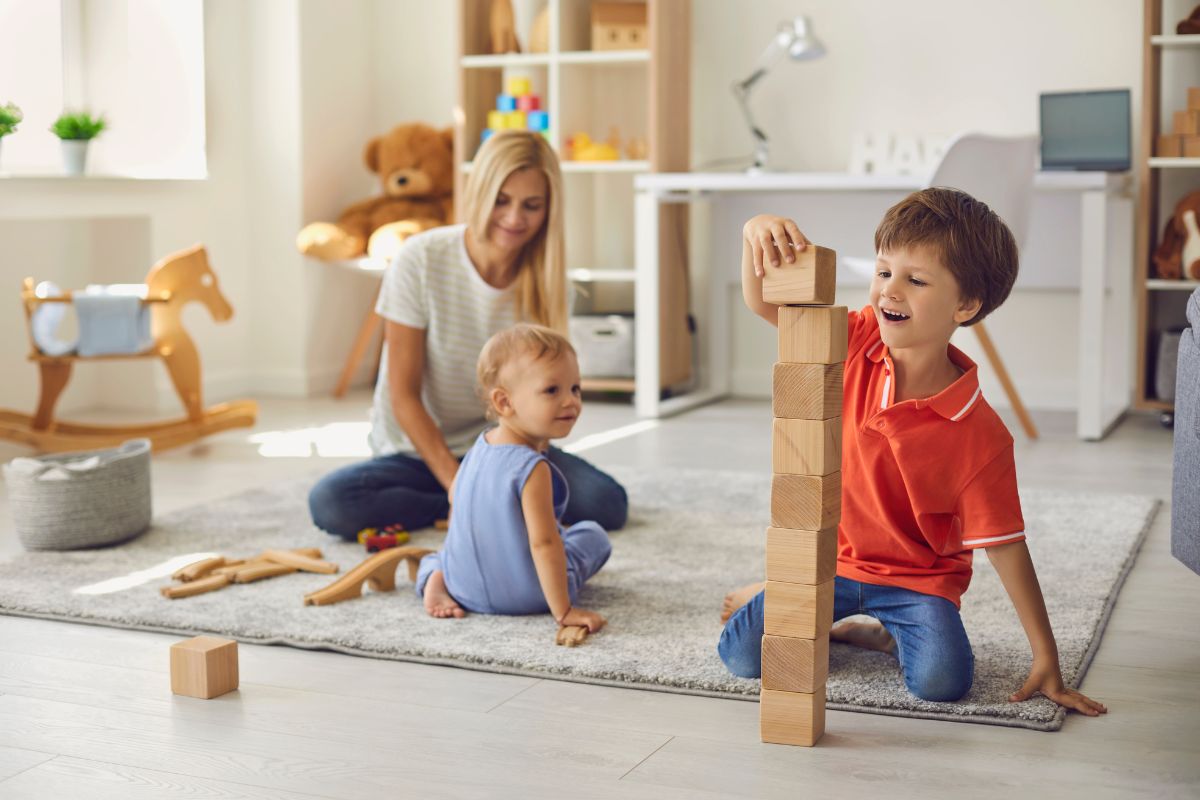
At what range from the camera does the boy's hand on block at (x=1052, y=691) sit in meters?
1.59

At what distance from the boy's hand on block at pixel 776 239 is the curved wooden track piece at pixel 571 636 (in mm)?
617

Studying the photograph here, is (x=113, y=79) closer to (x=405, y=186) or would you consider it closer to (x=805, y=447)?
(x=405, y=186)

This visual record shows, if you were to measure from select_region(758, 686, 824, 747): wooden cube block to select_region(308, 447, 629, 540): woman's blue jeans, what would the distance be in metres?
1.01

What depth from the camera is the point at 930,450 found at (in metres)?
1.62

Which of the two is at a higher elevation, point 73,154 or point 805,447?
point 73,154

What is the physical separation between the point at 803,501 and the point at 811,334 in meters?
0.17

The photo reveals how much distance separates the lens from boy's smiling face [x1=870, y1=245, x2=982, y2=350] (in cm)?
157

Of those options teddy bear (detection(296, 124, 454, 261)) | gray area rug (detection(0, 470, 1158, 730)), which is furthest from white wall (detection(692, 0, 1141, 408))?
gray area rug (detection(0, 470, 1158, 730))

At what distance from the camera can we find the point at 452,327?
2459mm

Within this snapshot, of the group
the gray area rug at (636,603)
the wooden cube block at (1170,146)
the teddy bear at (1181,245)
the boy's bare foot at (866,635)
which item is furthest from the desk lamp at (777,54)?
the boy's bare foot at (866,635)

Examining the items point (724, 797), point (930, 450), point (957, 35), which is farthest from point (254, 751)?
point (957, 35)

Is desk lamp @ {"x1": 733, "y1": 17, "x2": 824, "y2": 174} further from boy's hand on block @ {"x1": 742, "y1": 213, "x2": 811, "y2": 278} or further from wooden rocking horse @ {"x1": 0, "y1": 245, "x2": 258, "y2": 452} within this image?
boy's hand on block @ {"x1": 742, "y1": 213, "x2": 811, "y2": 278}

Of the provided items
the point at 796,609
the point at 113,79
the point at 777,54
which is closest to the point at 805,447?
the point at 796,609

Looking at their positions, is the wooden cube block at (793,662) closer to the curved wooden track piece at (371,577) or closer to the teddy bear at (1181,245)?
the curved wooden track piece at (371,577)
